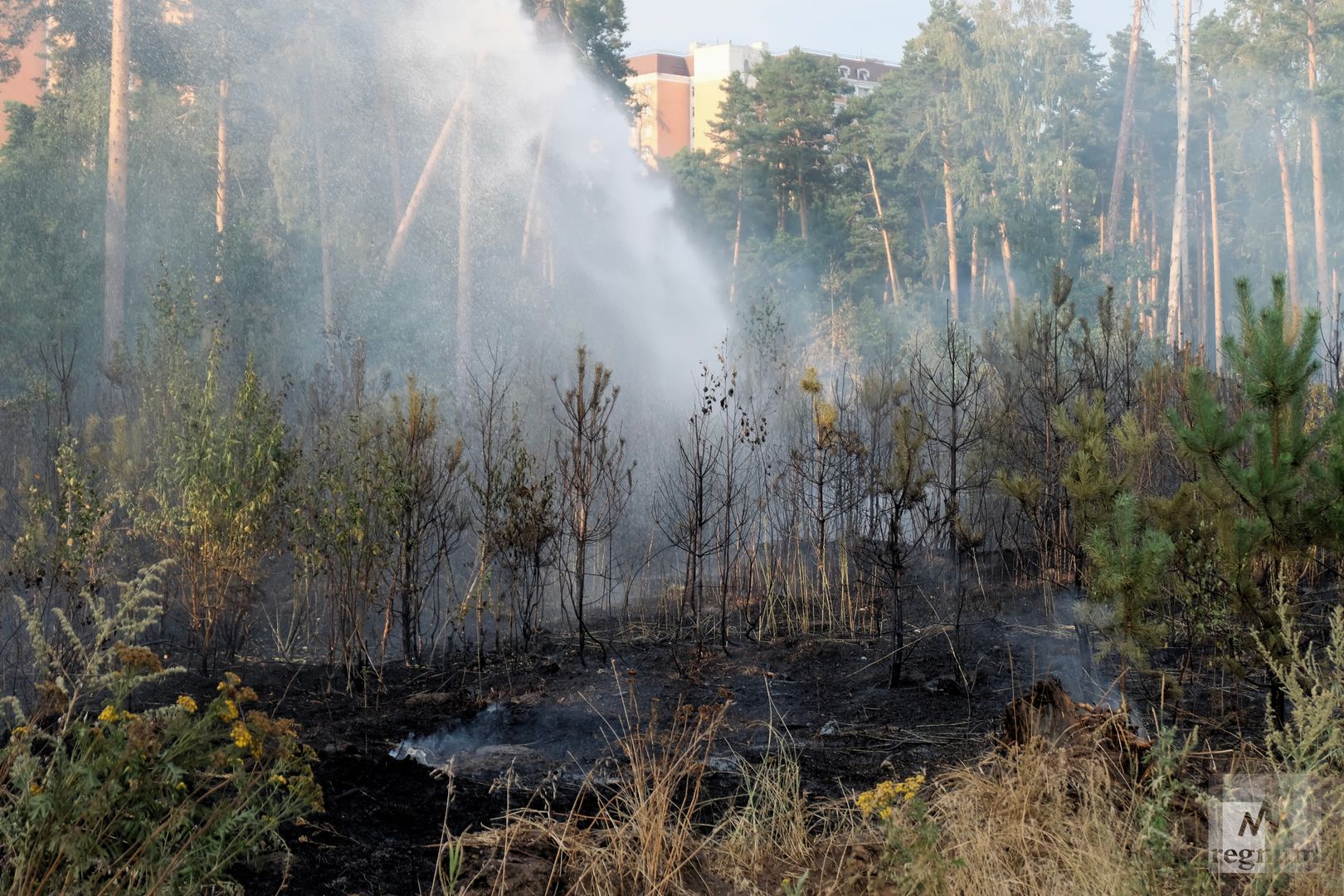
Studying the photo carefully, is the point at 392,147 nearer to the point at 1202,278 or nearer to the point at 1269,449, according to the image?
the point at 1269,449

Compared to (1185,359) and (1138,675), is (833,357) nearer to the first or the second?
(1185,359)

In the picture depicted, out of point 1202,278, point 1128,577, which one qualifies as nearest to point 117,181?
point 1128,577

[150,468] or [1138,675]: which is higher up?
[150,468]

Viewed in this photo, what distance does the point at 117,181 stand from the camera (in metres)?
15.5

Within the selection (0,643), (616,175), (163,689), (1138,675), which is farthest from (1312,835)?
(616,175)

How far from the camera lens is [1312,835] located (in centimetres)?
334

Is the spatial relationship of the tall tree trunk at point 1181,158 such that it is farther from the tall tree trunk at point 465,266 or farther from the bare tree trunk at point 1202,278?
the tall tree trunk at point 465,266

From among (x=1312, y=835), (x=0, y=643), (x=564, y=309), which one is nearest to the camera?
(x=1312, y=835)

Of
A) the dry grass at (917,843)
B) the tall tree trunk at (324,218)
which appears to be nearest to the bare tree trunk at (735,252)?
the tall tree trunk at (324,218)

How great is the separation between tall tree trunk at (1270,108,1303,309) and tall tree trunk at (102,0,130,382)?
26546 mm

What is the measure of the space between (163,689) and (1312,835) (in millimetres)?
5821

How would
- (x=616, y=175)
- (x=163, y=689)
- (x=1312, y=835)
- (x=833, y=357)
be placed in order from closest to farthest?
(x=1312, y=835)
(x=163, y=689)
(x=833, y=357)
(x=616, y=175)

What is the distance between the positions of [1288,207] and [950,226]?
30.4ft

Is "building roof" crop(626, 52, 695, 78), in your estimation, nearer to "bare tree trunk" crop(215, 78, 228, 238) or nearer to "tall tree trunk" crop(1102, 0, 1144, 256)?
"tall tree trunk" crop(1102, 0, 1144, 256)
